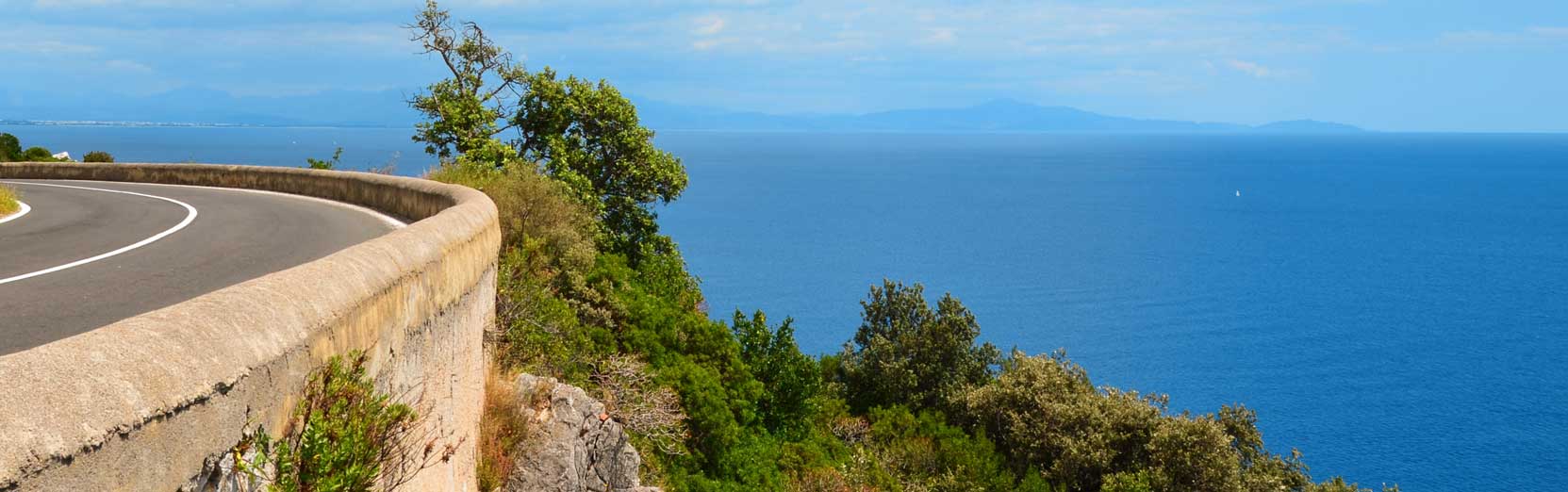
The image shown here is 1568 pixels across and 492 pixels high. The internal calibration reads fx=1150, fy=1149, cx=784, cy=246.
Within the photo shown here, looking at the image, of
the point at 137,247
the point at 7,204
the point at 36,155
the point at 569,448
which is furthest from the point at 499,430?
the point at 36,155

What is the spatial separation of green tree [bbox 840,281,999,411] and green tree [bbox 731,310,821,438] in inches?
235

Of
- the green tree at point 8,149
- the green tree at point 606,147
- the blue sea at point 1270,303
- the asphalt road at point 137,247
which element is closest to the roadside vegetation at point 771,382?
the green tree at point 606,147

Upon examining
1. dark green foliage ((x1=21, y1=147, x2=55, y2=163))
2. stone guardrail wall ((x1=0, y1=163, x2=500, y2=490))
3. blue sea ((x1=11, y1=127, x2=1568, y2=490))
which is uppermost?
stone guardrail wall ((x1=0, y1=163, x2=500, y2=490))

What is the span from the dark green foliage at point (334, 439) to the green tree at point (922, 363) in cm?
3781

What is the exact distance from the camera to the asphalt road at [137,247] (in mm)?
8508

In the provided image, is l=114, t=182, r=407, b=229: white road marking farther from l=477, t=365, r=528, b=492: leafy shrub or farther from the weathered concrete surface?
l=477, t=365, r=528, b=492: leafy shrub

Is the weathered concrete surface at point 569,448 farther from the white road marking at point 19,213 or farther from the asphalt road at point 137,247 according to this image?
the white road marking at point 19,213

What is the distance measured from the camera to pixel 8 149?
50250 mm

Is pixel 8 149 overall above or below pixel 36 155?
above

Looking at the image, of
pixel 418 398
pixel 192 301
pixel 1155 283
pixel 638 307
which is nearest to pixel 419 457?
pixel 418 398

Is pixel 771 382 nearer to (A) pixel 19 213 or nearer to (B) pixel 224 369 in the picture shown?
(A) pixel 19 213

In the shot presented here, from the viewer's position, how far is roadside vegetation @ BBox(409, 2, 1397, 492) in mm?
27938

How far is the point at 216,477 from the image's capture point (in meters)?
4.19

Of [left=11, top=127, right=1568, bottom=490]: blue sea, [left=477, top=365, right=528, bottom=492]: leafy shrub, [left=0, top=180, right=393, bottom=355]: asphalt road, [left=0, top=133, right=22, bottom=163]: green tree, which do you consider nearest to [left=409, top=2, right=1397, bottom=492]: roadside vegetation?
[left=0, top=180, right=393, bottom=355]: asphalt road
